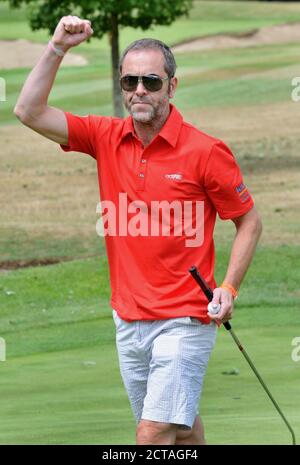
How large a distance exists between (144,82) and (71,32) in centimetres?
37

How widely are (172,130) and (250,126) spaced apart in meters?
27.5

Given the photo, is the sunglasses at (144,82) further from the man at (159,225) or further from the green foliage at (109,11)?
the green foliage at (109,11)

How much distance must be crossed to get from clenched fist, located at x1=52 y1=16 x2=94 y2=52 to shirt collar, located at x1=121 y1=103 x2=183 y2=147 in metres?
0.44

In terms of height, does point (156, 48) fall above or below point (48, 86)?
above

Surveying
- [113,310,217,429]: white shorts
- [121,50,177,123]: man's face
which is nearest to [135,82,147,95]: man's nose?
[121,50,177,123]: man's face

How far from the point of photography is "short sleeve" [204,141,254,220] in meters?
6.11

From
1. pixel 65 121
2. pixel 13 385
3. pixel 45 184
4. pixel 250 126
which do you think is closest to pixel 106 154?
pixel 65 121

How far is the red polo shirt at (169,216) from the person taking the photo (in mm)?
6098

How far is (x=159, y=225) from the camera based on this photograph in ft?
20.0

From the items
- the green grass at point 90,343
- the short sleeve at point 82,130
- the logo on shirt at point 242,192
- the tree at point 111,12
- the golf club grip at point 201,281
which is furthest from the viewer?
the tree at point 111,12

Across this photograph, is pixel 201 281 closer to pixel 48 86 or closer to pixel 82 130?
pixel 82 130

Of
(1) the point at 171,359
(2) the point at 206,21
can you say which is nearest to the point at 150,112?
(1) the point at 171,359

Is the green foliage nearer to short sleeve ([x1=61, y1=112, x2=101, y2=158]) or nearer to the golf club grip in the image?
short sleeve ([x1=61, y1=112, x2=101, y2=158])

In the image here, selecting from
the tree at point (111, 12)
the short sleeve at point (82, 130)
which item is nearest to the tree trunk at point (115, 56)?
the tree at point (111, 12)
